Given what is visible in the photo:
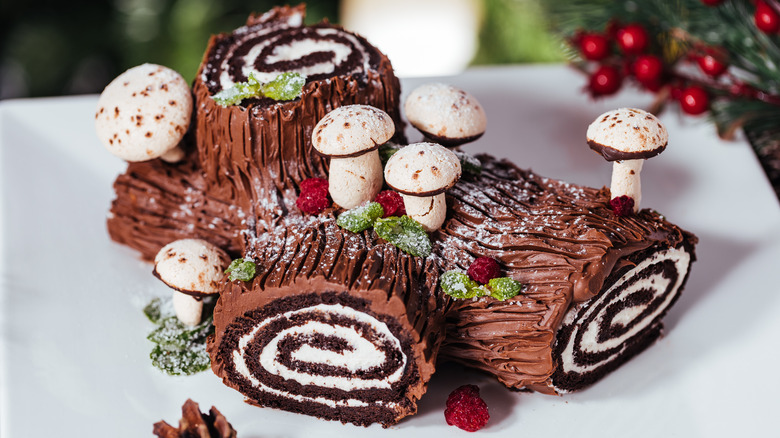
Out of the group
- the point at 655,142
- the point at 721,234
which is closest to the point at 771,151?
the point at 721,234

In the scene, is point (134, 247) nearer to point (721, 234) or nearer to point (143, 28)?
point (143, 28)

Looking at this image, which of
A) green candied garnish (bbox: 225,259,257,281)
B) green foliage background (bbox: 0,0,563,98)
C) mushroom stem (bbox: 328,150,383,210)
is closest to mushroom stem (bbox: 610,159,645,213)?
mushroom stem (bbox: 328,150,383,210)

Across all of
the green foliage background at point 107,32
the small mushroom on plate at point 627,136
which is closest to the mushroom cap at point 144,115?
the small mushroom on plate at point 627,136

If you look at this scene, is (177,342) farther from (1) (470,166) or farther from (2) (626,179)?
(2) (626,179)

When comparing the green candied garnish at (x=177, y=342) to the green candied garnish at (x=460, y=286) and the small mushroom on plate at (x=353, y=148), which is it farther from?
the green candied garnish at (x=460, y=286)

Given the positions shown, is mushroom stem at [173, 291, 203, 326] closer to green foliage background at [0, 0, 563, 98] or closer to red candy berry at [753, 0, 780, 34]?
green foliage background at [0, 0, 563, 98]
